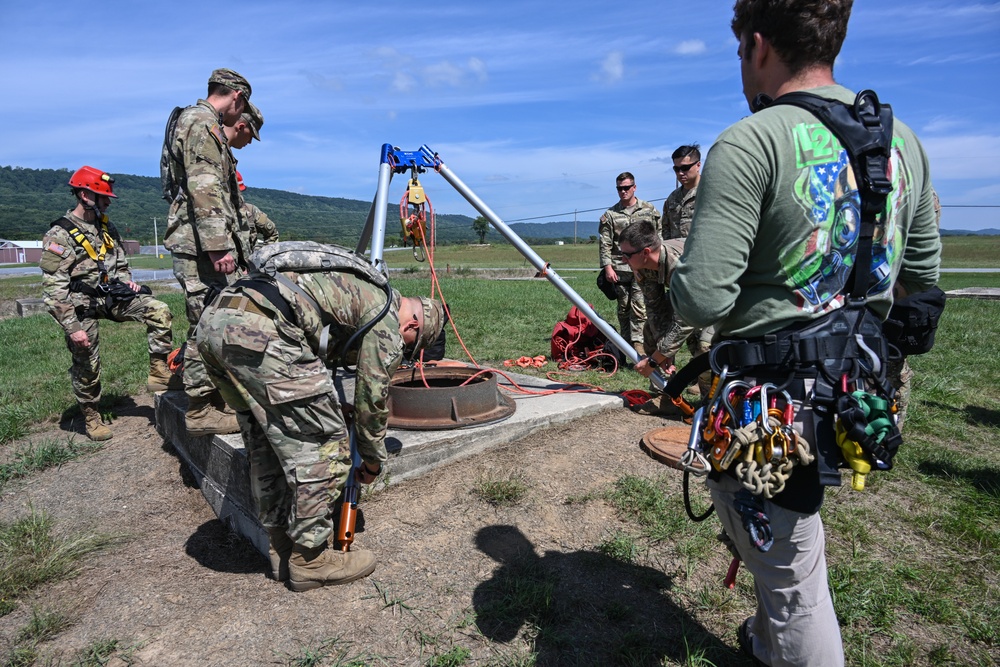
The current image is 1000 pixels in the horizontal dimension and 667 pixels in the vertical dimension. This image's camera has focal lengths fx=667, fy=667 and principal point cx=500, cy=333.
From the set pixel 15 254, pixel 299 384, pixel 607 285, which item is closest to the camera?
pixel 299 384

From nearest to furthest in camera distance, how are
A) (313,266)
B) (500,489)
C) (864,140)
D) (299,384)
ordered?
(864,140)
(299,384)
(313,266)
(500,489)

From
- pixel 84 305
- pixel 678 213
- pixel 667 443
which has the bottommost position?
pixel 667 443

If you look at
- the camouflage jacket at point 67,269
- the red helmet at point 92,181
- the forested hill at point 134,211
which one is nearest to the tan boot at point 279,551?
the camouflage jacket at point 67,269

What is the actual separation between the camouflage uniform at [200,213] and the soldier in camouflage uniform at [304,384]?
122 cm

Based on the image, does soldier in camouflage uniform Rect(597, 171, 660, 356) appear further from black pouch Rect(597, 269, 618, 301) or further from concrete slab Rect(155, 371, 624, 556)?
concrete slab Rect(155, 371, 624, 556)

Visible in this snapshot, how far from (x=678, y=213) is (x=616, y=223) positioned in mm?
1207

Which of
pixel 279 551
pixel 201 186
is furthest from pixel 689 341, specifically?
pixel 201 186

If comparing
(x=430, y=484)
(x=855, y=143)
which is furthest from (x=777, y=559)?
(x=430, y=484)

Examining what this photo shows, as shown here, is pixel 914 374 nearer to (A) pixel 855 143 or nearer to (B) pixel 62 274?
(A) pixel 855 143

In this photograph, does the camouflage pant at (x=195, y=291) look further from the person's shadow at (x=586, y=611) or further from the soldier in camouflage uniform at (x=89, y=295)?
the person's shadow at (x=586, y=611)

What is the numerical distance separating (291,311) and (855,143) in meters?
2.26

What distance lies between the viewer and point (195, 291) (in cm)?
447

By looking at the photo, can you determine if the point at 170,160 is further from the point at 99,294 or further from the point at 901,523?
the point at 901,523

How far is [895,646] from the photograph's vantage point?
9.23 feet
